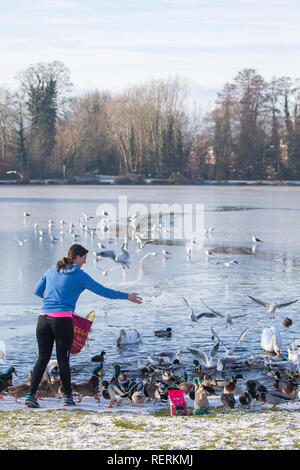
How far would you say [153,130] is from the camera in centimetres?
7431

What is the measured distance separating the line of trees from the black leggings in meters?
60.8

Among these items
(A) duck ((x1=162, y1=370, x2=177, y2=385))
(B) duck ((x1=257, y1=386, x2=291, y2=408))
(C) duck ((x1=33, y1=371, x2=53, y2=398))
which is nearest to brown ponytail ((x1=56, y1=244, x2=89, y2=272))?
(C) duck ((x1=33, y1=371, x2=53, y2=398))

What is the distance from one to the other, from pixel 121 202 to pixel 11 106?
1508 inches

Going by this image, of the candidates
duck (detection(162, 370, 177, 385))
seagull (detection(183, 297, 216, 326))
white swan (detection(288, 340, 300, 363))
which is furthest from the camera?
seagull (detection(183, 297, 216, 326))

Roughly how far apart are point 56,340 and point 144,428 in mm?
1201

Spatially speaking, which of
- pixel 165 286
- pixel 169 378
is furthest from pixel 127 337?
pixel 165 286

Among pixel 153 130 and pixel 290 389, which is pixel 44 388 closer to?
pixel 290 389

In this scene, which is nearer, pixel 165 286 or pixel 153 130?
pixel 165 286

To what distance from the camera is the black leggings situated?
5.55 m

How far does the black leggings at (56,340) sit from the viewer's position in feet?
18.2

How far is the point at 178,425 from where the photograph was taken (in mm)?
4910

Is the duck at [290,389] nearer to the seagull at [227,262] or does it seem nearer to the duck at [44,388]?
the duck at [44,388]

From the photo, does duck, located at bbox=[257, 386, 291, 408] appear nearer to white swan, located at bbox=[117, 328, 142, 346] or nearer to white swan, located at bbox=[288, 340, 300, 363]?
white swan, located at bbox=[288, 340, 300, 363]

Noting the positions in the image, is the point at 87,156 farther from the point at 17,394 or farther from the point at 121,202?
the point at 17,394
